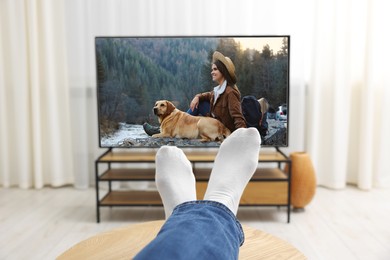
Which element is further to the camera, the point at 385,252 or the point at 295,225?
the point at 295,225

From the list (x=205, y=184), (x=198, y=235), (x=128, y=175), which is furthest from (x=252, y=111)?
(x=198, y=235)

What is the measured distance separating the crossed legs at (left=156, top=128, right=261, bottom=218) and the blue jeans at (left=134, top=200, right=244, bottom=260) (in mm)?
226

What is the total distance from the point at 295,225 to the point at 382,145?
1101mm

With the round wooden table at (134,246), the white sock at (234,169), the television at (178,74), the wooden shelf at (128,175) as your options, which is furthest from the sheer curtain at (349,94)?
the round wooden table at (134,246)

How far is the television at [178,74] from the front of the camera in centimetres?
255

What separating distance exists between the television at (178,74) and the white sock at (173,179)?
835 mm

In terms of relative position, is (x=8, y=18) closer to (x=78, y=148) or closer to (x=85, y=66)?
(x=85, y=66)

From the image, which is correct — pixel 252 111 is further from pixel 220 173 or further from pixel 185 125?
pixel 220 173

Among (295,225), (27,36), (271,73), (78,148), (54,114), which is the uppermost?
(27,36)

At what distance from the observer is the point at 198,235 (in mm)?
1112

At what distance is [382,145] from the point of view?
10.7 feet

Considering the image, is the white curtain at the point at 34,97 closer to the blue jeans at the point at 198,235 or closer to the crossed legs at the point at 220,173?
the crossed legs at the point at 220,173

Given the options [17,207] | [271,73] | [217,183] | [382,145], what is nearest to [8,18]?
[17,207]

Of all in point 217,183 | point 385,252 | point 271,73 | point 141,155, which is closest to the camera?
point 217,183
